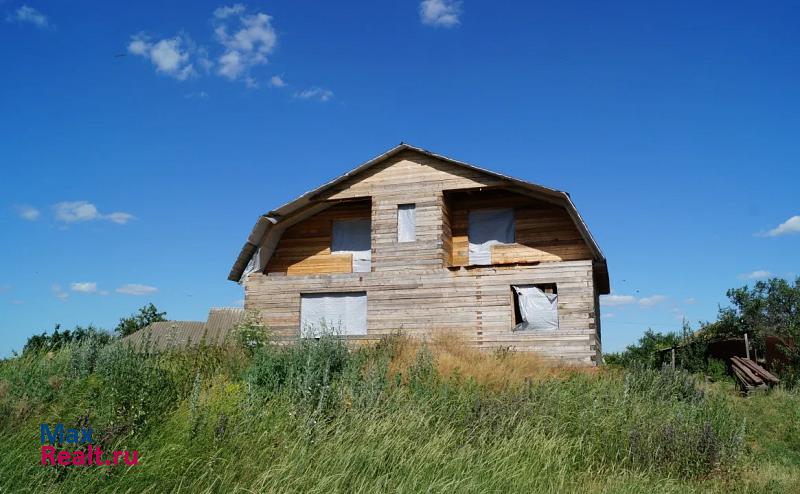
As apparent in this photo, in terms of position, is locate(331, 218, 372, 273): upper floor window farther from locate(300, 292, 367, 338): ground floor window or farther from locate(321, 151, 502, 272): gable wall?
locate(300, 292, 367, 338): ground floor window

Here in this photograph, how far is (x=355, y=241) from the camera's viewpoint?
21.6 metres

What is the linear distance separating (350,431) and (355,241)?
46.8ft

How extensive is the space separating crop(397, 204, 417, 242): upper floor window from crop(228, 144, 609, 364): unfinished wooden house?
0.11 ft

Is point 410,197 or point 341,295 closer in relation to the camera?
point 410,197

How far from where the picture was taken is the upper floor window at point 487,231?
2034cm

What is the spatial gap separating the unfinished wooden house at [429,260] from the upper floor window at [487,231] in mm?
35

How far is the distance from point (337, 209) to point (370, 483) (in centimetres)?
1605

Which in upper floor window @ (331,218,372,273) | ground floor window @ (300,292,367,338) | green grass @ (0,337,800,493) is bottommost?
green grass @ (0,337,800,493)

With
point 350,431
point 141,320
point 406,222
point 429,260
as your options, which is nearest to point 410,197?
point 406,222

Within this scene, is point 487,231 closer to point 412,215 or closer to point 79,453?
point 412,215

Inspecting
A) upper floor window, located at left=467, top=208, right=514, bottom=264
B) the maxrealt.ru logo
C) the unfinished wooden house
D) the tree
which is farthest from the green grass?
the tree

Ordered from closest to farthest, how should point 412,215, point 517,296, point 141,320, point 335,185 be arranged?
point 517,296 → point 412,215 → point 335,185 → point 141,320

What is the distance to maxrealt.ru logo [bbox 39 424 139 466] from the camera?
19.7 feet

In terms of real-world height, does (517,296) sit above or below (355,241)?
below
